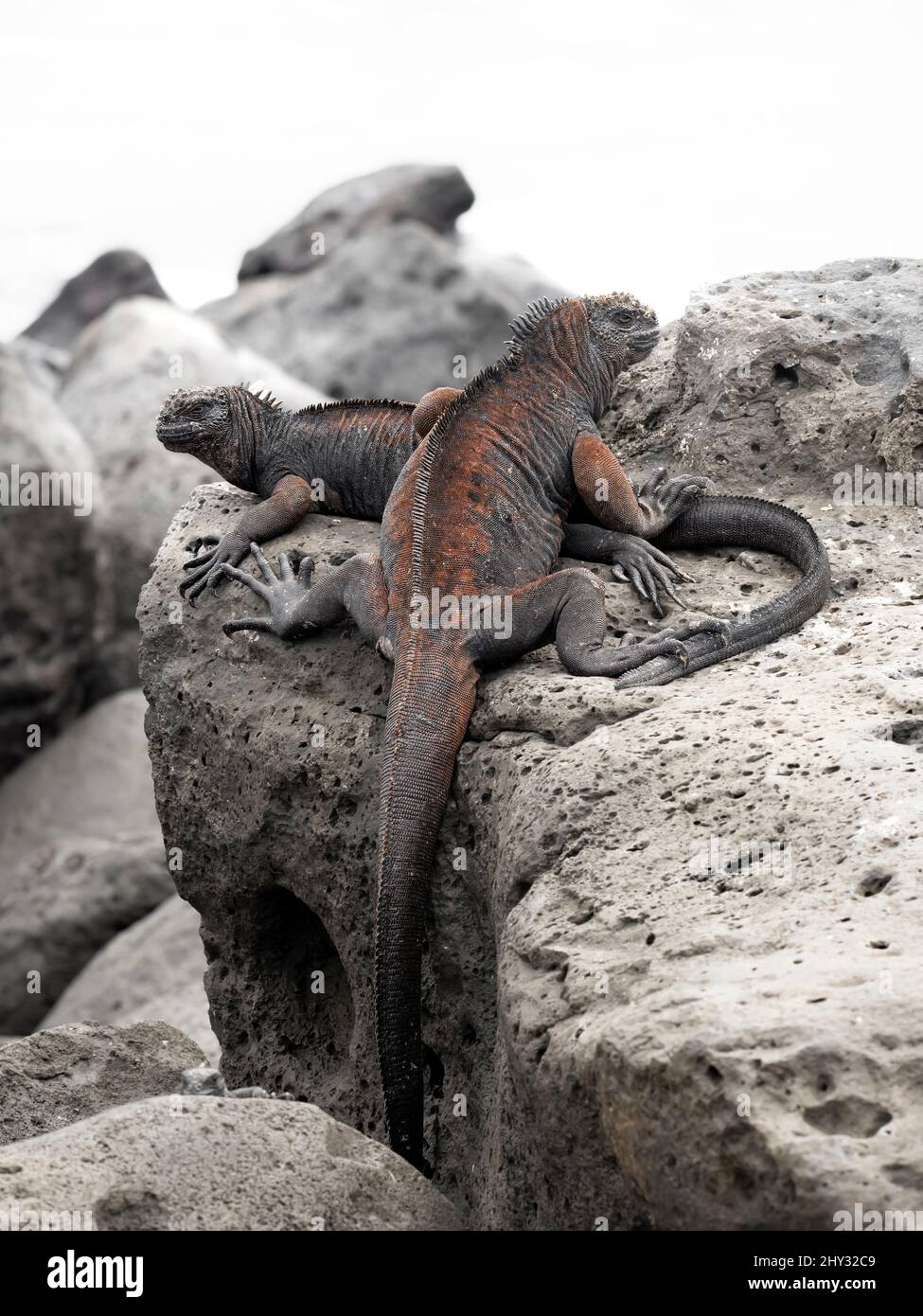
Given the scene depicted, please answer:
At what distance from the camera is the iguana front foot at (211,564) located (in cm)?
579

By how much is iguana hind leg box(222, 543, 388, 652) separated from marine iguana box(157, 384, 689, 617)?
→ 190mm

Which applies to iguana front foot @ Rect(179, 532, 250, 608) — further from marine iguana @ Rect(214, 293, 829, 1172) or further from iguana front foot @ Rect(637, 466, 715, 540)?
iguana front foot @ Rect(637, 466, 715, 540)

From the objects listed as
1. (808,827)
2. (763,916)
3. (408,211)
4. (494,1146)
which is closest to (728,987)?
(763,916)

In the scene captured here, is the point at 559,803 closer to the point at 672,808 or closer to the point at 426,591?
the point at 672,808

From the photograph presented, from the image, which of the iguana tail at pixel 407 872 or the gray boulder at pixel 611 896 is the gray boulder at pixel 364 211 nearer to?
the gray boulder at pixel 611 896

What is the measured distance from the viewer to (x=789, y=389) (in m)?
5.87

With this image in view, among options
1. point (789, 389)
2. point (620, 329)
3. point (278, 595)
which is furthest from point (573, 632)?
point (789, 389)

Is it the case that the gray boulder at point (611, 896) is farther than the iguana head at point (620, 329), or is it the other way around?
the iguana head at point (620, 329)

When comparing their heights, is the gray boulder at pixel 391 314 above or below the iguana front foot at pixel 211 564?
above

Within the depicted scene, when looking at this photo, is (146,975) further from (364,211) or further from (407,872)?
(364,211)

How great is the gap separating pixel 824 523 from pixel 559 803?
175 cm

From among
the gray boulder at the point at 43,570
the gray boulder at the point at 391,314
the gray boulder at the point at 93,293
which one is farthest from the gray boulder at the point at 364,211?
the gray boulder at the point at 43,570

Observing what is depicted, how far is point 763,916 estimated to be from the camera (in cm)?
359

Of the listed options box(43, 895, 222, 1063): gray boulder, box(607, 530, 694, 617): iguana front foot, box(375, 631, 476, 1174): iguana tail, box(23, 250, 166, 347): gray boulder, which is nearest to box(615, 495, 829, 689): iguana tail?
box(607, 530, 694, 617): iguana front foot
